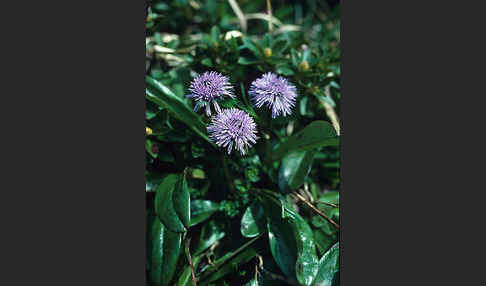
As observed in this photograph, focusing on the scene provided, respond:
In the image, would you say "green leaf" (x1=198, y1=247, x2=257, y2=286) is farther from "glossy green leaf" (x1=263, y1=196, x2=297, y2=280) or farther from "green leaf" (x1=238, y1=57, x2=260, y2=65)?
"green leaf" (x1=238, y1=57, x2=260, y2=65)

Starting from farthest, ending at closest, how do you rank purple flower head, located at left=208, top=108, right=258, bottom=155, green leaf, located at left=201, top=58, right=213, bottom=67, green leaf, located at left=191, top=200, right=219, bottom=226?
green leaf, located at left=201, top=58, right=213, bottom=67 → green leaf, located at left=191, top=200, right=219, bottom=226 → purple flower head, located at left=208, top=108, right=258, bottom=155

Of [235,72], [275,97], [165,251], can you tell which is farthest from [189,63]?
[165,251]

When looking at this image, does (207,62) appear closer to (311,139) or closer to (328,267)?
(311,139)

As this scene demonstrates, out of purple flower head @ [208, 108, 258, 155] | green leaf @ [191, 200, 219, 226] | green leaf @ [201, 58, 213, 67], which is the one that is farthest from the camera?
green leaf @ [201, 58, 213, 67]

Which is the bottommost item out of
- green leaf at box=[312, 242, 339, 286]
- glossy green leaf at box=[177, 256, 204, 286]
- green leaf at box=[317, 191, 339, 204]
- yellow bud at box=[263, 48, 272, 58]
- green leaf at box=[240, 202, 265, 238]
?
glossy green leaf at box=[177, 256, 204, 286]

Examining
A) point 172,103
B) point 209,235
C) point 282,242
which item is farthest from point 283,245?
point 172,103

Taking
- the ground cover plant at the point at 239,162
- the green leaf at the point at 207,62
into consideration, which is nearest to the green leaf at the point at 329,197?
the ground cover plant at the point at 239,162

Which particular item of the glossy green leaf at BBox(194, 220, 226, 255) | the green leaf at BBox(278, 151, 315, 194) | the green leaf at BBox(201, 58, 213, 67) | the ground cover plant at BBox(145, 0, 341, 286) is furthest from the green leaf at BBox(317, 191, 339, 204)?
the green leaf at BBox(201, 58, 213, 67)

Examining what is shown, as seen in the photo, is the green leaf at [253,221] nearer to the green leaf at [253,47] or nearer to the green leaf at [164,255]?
the green leaf at [164,255]
